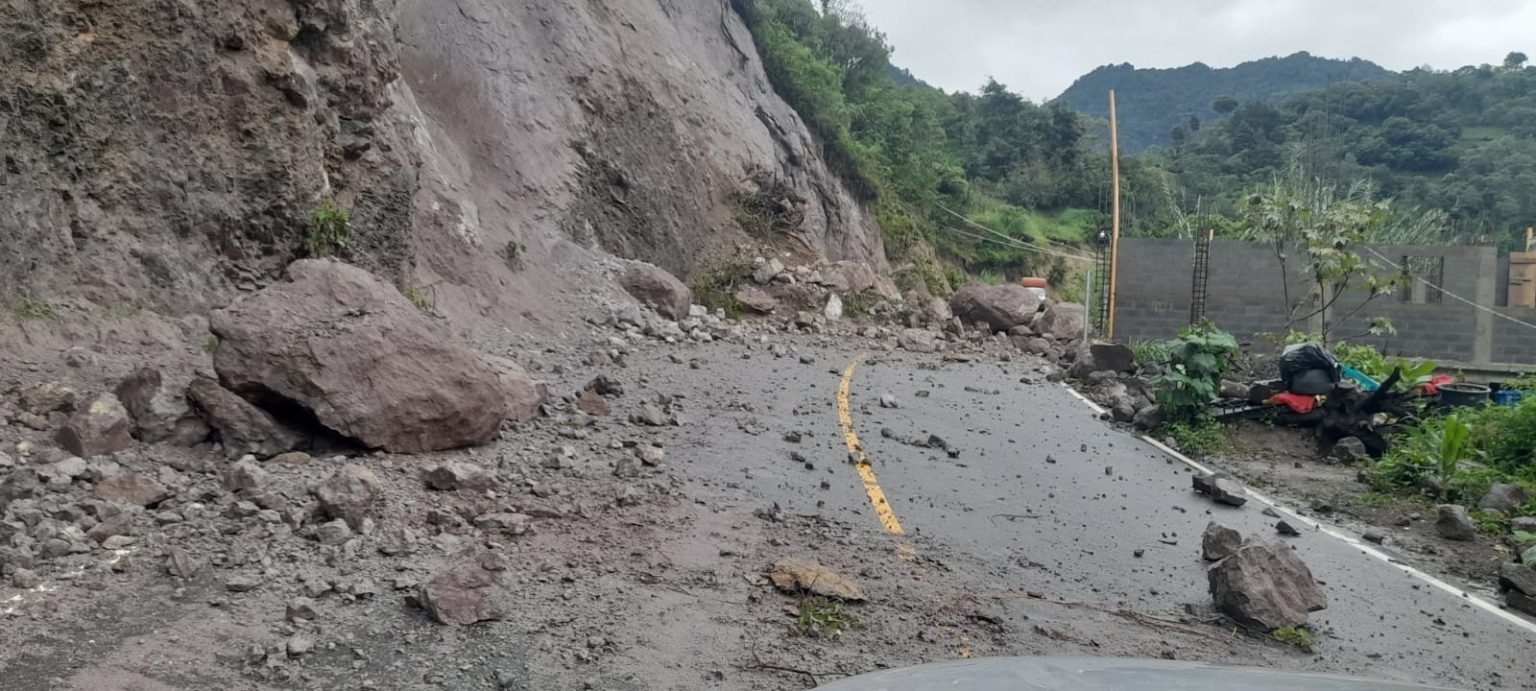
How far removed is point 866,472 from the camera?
29.5ft

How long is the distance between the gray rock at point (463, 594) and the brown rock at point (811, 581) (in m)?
1.41

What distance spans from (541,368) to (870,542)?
Result: 589 cm

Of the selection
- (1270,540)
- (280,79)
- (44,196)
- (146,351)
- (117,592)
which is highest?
(280,79)

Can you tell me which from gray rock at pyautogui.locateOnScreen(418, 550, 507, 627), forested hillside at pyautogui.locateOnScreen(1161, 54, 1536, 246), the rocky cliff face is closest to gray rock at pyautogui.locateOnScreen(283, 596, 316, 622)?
gray rock at pyautogui.locateOnScreen(418, 550, 507, 627)

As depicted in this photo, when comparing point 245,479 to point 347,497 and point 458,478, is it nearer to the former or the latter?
point 347,497

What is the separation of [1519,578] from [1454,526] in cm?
182

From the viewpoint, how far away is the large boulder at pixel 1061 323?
2644cm

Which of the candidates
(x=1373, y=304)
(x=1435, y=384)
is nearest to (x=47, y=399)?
(x=1435, y=384)

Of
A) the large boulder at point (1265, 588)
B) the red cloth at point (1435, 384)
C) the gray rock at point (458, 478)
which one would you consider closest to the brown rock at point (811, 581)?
the gray rock at point (458, 478)

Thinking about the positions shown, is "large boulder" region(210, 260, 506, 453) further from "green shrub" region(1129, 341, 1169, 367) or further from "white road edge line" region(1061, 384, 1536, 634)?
"green shrub" region(1129, 341, 1169, 367)

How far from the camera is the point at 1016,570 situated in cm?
656

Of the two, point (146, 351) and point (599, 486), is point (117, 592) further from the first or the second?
point (146, 351)

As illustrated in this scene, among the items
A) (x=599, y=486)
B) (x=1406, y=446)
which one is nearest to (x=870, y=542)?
(x=599, y=486)

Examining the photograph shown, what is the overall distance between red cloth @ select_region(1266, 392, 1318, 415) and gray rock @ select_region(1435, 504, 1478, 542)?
3.74 meters
